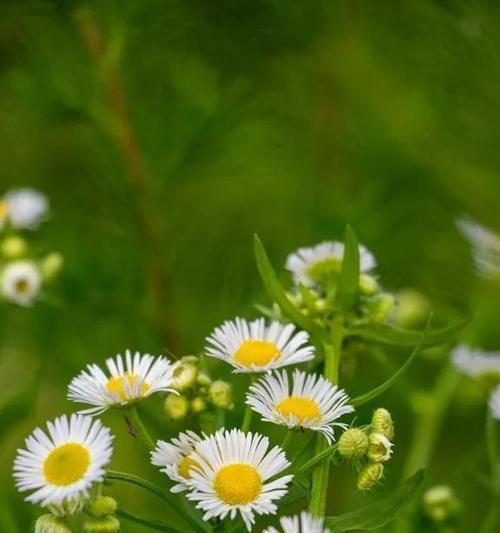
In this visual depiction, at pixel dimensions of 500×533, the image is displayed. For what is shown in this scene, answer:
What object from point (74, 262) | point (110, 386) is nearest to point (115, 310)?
point (74, 262)

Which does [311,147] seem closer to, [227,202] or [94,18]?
[227,202]

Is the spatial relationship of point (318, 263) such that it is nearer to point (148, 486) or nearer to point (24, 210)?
point (148, 486)

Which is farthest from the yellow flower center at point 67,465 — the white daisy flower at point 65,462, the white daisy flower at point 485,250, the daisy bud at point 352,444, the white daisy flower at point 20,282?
the white daisy flower at point 485,250

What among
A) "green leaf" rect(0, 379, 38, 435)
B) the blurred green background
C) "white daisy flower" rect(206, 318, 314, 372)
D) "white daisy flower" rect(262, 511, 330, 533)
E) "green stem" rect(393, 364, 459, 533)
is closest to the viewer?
"white daisy flower" rect(262, 511, 330, 533)

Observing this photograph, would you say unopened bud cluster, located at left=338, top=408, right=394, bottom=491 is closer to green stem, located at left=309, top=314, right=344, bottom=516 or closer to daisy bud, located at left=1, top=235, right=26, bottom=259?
green stem, located at left=309, top=314, right=344, bottom=516

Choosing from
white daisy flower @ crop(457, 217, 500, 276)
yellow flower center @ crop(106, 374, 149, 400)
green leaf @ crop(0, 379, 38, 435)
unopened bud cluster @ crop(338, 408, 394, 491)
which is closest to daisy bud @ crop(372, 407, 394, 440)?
unopened bud cluster @ crop(338, 408, 394, 491)

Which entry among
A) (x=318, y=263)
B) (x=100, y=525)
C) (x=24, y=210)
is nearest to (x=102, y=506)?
(x=100, y=525)

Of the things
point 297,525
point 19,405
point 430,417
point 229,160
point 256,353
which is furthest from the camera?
point 229,160
